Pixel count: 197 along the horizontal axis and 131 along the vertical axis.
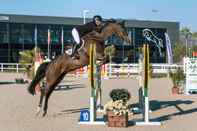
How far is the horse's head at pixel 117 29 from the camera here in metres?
13.0

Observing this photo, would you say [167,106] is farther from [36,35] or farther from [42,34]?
[42,34]

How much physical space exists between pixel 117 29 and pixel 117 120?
2.58 meters

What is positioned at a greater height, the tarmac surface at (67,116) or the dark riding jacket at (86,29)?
the dark riding jacket at (86,29)

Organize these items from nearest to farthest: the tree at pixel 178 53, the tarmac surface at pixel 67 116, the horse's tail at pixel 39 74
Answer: the tarmac surface at pixel 67 116, the horse's tail at pixel 39 74, the tree at pixel 178 53

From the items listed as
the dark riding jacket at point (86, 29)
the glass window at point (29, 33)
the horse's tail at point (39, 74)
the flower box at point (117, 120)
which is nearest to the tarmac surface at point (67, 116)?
the flower box at point (117, 120)

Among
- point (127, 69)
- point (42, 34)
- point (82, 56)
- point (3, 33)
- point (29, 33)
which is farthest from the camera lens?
point (42, 34)

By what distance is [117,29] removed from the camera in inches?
522

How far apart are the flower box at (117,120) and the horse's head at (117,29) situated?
204 centimetres

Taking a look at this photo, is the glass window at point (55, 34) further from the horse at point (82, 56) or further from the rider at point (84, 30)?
the rider at point (84, 30)

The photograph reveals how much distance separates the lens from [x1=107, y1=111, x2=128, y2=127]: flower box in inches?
462

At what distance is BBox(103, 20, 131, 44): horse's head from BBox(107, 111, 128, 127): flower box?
204 centimetres

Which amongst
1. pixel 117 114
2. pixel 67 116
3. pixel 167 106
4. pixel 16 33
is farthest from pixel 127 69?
pixel 16 33

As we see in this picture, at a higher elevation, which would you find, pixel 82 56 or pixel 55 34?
pixel 55 34


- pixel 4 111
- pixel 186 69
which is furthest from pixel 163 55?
pixel 4 111
